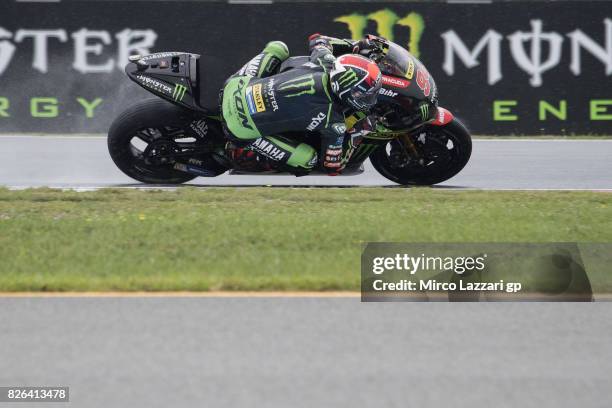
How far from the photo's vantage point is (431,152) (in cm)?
1066

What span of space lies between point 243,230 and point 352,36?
6983 millimetres

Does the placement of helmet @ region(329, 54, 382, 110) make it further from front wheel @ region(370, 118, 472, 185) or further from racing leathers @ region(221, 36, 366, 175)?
front wheel @ region(370, 118, 472, 185)

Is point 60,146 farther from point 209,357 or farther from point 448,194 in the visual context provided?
point 209,357

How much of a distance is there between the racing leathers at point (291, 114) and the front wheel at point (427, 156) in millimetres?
677

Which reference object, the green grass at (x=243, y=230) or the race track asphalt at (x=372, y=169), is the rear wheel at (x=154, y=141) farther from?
the race track asphalt at (x=372, y=169)

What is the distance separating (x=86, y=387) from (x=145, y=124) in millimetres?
5573

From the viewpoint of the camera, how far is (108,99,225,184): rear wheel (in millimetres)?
10195

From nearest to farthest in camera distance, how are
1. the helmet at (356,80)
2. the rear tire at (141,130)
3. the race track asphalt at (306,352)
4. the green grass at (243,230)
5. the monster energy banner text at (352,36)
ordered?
1. the race track asphalt at (306,352)
2. the green grass at (243,230)
3. the helmet at (356,80)
4. the rear tire at (141,130)
5. the monster energy banner text at (352,36)

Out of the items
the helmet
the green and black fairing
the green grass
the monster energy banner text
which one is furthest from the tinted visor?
the monster energy banner text

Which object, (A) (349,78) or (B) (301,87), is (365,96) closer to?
(A) (349,78)

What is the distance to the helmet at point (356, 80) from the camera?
955cm

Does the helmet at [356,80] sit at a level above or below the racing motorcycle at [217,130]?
above

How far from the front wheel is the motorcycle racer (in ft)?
2.27

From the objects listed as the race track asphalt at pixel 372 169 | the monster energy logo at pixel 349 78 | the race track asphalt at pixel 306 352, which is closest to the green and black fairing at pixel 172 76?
the race track asphalt at pixel 372 169
